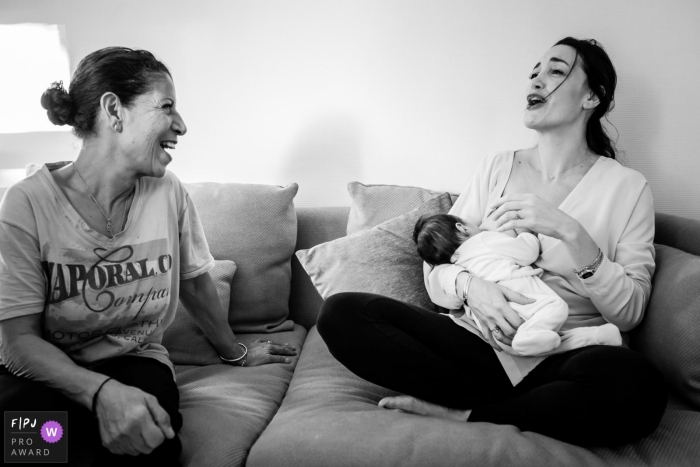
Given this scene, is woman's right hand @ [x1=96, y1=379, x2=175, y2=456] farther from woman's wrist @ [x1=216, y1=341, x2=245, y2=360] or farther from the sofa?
woman's wrist @ [x1=216, y1=341, x2=245, y2=360]

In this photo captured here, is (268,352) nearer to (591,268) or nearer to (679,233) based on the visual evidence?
(591,268)

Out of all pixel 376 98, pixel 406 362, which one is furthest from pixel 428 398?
pixel 376 98

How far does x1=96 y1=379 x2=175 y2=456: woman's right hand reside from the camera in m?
1.12

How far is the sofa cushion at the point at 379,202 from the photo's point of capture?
2023 millimetres

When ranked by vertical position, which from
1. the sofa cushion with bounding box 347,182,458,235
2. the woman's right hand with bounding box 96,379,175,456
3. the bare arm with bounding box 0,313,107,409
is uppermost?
the sofa cushion with bounding box 347,182,458,235

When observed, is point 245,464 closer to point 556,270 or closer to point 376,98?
point 556,270

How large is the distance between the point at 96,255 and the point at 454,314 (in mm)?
952

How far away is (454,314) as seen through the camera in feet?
5.34

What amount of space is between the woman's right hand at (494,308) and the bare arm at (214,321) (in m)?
0.64

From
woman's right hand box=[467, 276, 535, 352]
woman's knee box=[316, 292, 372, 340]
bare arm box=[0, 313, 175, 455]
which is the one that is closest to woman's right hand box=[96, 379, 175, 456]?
bare arm box=[0, 313, 175, 455]

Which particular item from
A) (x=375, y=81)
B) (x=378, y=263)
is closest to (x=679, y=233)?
(x=378, y=263)

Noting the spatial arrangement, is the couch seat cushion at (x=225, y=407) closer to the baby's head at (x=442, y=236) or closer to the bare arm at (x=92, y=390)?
the bare arm at (x=92, y=390)

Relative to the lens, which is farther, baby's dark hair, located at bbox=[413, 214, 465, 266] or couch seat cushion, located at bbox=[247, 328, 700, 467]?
baby's dark hair, located at bbox=[413, 214, 465, 266]

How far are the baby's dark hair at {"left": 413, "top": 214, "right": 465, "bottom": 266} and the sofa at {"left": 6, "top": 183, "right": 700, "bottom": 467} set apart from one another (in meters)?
0.21
